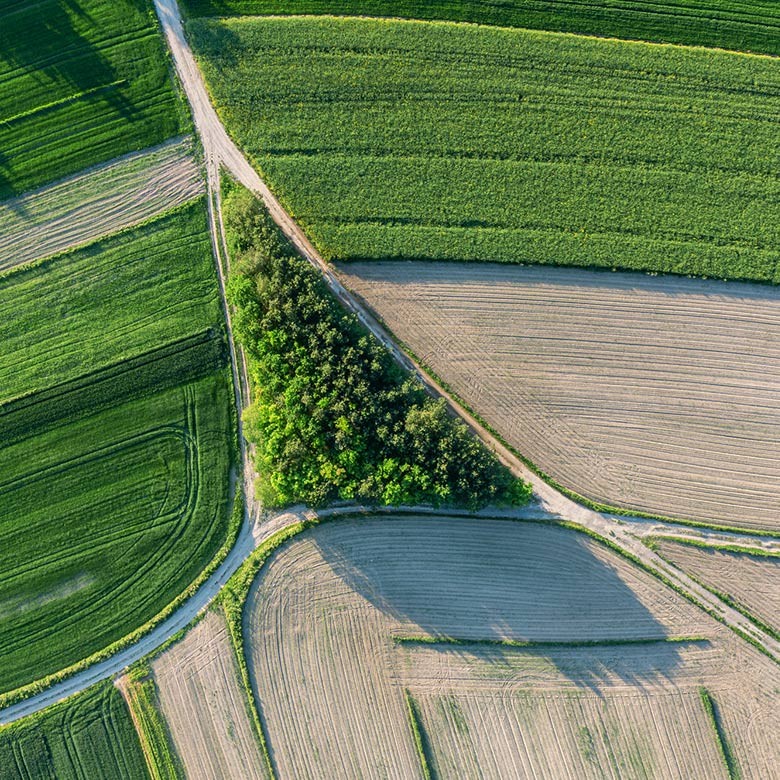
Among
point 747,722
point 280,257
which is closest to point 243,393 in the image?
point 280,257

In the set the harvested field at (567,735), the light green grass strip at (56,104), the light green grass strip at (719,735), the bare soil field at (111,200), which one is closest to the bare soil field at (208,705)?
the harvested field at (567,735)

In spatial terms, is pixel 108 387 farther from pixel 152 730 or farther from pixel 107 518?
pixel 152 730

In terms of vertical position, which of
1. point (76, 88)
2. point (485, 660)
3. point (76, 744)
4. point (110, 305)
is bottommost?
point (485, 660)

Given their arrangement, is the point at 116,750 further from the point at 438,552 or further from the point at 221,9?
the point at 221,9

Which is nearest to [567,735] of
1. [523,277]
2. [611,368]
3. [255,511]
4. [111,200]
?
[611,368]

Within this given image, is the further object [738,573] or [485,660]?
[485,660]

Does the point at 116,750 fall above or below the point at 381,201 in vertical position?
below
